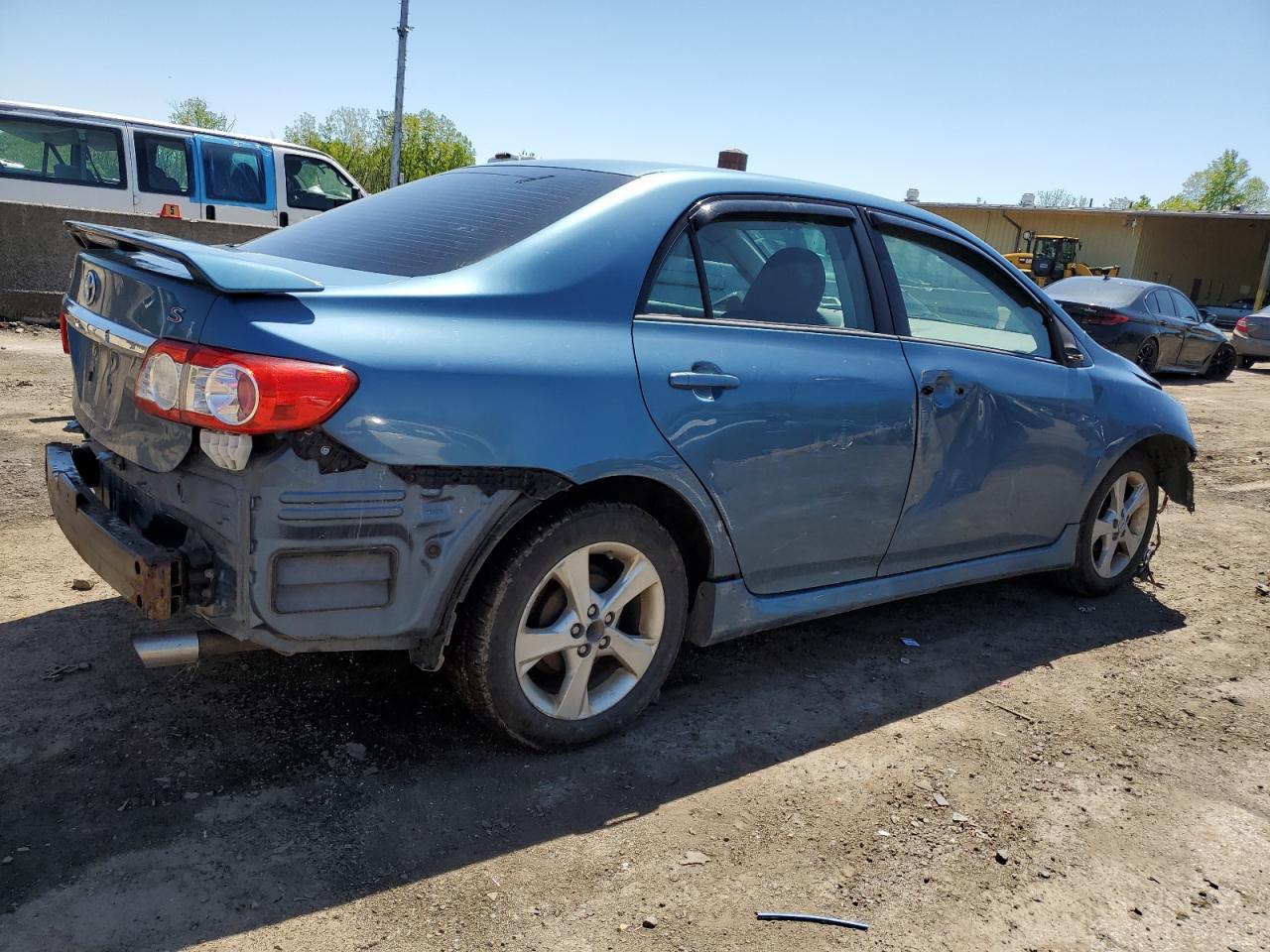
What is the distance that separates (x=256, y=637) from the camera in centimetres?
246

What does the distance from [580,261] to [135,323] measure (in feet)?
3.90

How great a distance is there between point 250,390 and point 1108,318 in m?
13.8

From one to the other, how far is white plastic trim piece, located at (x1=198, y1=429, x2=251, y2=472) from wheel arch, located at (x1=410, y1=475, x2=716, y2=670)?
63 centimetres

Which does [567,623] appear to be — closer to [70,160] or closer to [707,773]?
[707,773]

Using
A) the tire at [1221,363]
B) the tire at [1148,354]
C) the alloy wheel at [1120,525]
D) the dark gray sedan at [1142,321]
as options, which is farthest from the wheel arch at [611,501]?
the tire at [1221,363]

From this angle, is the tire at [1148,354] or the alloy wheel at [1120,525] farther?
the tire at [1148,354]

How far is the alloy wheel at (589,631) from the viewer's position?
2885 millimetres

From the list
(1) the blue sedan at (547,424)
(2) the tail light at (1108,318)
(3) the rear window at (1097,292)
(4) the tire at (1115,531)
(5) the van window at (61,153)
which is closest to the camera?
(1) the blue sedan at (547,424)

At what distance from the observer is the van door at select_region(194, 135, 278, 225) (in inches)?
531

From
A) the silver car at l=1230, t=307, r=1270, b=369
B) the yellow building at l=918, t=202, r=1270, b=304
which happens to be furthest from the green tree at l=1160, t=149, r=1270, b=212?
the silver car at l=1230, t=307, r=1270, b=369

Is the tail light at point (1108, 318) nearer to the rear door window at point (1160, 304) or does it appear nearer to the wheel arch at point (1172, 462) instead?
the rear door window at point (1160, 304)

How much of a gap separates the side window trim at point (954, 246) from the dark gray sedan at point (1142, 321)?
382 inches

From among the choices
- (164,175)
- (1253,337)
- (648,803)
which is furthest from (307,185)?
(1253,337)

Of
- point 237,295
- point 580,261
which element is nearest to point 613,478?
point 580,261
